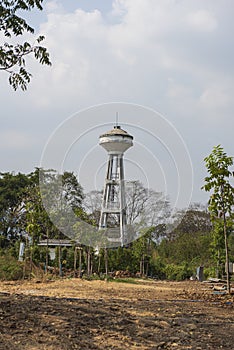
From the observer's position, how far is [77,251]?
20.1 m

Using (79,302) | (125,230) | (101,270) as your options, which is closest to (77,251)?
(101,270)

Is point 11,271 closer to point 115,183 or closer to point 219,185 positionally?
point 219,185

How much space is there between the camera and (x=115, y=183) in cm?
3047

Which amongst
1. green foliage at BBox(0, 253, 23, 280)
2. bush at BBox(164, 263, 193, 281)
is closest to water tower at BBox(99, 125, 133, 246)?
bush at BBox(164, 263, 193, 281)

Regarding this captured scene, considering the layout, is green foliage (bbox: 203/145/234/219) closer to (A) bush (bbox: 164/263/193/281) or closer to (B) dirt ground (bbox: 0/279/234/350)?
(B) dirt ground (bbox: 0/279/234/350)

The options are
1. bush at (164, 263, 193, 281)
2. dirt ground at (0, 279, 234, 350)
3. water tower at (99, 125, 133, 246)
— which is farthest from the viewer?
water tower at (99, 125, 133, 246)

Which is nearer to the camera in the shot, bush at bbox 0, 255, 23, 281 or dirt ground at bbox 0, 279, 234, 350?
dirt ground at bbox 0, 279, 234, 350

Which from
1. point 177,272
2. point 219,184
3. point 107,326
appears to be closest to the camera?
point 107,326

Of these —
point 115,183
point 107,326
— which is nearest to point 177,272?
point 115,183

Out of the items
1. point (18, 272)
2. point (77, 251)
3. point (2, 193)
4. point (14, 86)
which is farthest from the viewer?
point (2, 193)

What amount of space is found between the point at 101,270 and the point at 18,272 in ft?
20.3

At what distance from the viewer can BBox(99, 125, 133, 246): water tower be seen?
2850 cm

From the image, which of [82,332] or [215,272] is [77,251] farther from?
[82,332]

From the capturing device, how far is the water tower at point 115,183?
28500 millimetres
